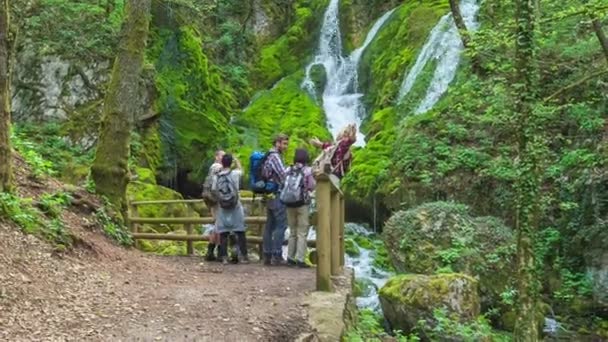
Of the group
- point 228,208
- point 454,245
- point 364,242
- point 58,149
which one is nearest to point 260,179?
point 228,208

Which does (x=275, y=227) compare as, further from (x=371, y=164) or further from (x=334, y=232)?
(x=371, y=164)

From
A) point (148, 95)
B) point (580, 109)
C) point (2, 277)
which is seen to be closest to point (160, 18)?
point (148, 95)

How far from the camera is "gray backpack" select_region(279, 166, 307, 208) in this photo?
774 cm

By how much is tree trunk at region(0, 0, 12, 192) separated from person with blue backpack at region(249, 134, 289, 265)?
297 centimetres

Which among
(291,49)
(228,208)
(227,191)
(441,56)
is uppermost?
(291,49)

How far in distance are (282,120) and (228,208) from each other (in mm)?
14691

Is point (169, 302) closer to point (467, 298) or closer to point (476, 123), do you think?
point (467, 298)

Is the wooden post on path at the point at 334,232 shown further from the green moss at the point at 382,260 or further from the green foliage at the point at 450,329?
the green moss at the point at 382,260

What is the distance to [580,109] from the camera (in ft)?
43.0

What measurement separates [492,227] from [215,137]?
10.9m

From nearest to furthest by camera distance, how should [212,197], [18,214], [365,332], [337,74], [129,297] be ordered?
[129,297] → [365,332] → [18,214] → [212,197] → [337,74]

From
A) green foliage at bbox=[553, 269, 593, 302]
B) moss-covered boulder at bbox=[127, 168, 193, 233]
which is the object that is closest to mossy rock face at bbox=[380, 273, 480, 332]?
green foliage at bbox=[553, 269, 593, 302]

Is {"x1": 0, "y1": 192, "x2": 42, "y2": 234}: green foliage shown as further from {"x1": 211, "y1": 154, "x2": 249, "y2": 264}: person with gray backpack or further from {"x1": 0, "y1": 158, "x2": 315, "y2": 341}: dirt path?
{"x1": 211, "y1": 154, "x2": 249, "y2": 264}: person with gray backpack

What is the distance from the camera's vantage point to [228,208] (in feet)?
28.5
